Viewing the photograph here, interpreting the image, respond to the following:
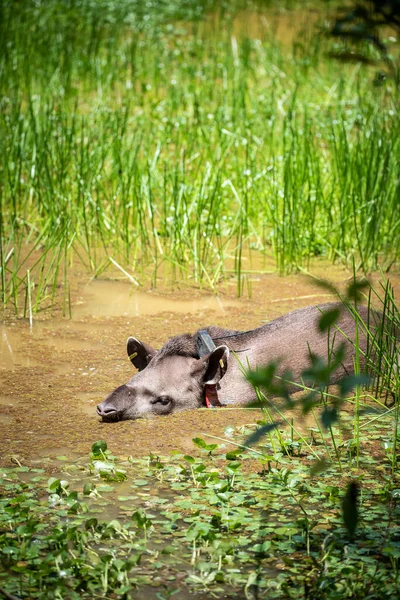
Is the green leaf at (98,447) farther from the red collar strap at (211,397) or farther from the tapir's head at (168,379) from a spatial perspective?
the red collar strap at (211,397)

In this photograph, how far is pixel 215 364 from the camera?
4.36 m

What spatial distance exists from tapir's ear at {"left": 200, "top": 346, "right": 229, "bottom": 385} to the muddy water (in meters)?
0.18

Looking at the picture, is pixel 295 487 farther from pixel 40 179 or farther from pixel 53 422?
pixel 40 179

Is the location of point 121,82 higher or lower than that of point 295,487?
higher

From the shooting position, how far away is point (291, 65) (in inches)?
440

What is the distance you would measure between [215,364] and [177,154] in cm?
297

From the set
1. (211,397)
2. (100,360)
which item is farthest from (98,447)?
(100,360)

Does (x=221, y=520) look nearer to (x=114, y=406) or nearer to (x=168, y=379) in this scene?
(x=114, y=406)

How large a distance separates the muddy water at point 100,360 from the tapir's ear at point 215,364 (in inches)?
6.9

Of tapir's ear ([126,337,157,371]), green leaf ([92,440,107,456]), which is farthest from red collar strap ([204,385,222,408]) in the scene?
green leaf ([92,440,107,456])

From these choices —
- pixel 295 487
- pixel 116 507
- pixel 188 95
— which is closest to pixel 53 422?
pixel 116 507

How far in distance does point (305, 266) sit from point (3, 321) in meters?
2.35

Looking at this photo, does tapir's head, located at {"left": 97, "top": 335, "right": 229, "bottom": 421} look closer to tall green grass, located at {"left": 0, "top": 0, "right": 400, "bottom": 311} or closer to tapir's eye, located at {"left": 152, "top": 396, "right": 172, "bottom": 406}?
tapir's eye, located at {"left": 152, "top": 396, "right": 172, "bottom": 406}

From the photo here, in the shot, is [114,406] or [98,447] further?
[114,406]
